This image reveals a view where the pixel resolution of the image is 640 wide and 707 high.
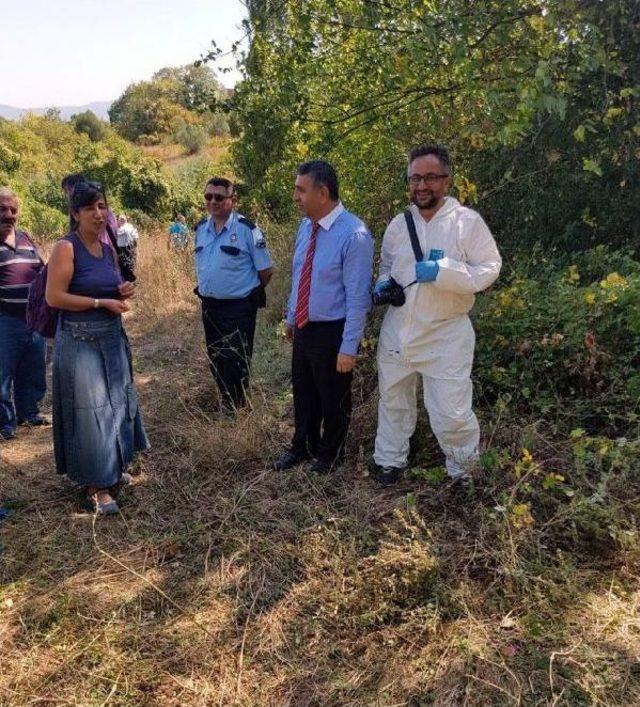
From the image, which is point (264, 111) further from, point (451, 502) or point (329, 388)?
point (451, 502)

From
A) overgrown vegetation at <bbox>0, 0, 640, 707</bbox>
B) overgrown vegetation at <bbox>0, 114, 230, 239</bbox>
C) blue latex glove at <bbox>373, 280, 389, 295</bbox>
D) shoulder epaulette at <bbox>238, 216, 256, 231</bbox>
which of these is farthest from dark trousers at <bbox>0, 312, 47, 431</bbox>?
overgrown vegetation at <bbox>0, 114, 230, 239</bbox>

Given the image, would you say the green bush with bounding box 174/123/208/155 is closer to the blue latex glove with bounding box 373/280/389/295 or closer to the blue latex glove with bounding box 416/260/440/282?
the blue latex glove with bounding box 373/280/389/295

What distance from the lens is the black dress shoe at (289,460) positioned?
3386 millimetres

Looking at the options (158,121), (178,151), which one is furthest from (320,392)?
(158,121)

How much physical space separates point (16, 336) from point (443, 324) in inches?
122

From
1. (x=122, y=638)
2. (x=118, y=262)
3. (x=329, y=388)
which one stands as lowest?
(x=122, y=638)

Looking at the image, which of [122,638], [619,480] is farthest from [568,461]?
[122,638]

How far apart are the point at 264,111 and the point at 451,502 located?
3.21 meters

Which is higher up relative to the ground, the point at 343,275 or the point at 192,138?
the point at 192,138

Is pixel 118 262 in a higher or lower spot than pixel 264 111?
lower

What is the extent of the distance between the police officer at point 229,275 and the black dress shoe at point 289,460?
0.56 m

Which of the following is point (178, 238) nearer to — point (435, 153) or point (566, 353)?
point (566, 353)

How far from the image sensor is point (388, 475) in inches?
123

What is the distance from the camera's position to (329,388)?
3.16m
